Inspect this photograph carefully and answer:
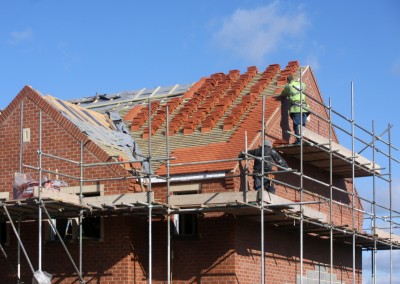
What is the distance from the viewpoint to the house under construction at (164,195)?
23328 mm

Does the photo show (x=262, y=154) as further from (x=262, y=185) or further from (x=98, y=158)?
(x=98, y=158)

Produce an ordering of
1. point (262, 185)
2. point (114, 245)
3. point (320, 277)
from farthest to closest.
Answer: point (320, 277) < point (114, 245) < point (262, 185)

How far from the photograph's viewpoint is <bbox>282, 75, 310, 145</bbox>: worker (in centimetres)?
2555

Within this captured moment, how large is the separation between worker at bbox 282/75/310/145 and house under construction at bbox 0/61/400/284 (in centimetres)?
34

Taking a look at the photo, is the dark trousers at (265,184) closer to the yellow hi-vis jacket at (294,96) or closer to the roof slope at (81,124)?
the yellow hi-vis jacket at (294,96)

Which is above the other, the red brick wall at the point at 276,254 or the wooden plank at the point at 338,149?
the wooden plank at the point at 338,149

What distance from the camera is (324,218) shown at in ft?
86.3

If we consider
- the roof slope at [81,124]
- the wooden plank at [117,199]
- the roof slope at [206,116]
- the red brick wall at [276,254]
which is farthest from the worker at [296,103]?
the wooden plank at [117,199]

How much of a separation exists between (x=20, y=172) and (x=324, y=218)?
8630 millimetres

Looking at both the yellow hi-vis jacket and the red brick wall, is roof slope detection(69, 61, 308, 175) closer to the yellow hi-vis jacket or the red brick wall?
the yellow hi-vis jacket

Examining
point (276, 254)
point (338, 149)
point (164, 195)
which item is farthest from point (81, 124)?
point (338, 149)

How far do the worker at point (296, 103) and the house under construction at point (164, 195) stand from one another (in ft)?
1.13

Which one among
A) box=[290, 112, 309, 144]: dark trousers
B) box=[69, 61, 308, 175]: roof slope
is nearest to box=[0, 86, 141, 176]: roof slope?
box=[69, 61, 308, 175]: roof slope

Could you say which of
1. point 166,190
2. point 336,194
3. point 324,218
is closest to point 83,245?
point 166,190
